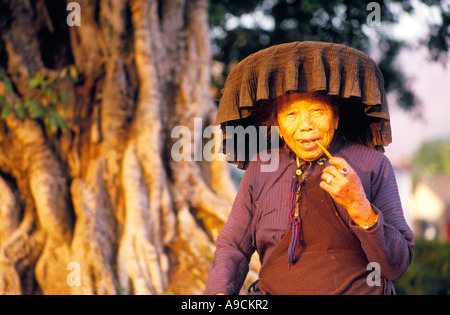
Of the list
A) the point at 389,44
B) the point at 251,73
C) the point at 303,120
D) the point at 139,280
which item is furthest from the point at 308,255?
the point at 389,44

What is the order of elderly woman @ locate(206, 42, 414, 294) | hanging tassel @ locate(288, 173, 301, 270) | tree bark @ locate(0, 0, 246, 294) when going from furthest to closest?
tree bark @ locate(0, 0, 246, 294) → hanging tassel @ locate(288, 173, 301, 270) → elderly woman @ locate(206, 42, 414, 294)

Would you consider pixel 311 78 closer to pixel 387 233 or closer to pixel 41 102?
pixel 387 233

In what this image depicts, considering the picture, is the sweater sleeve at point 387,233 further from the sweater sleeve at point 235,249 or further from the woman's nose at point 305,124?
the sweater sleeve at point 235,249

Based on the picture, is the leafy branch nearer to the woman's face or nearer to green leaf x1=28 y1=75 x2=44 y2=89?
green leaf x1=28 y1=75 x2=44 y2=89

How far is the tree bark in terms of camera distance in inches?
182

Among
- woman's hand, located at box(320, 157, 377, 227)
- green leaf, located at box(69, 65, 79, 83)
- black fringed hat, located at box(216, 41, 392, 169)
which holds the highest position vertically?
green leaf, located at box(69, 65, 79, 83)

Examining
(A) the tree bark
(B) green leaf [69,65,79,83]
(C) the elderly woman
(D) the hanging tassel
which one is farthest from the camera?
(B) green leaf [69,65,79,83]

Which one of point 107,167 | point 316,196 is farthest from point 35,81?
point 316,196

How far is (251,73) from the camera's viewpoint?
87.2 inches

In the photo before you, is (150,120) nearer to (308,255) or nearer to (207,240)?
(207,240)

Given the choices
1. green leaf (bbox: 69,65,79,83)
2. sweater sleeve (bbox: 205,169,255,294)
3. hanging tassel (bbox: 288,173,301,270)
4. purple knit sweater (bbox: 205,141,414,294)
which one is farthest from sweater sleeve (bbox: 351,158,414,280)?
green leaf (bbox: 69,65,79,83)

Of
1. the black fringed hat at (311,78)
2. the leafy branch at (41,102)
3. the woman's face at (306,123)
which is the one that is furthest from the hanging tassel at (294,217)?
the leafy branch at (41,102)

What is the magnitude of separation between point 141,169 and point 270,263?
3.07m

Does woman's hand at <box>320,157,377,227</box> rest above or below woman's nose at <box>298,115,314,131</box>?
below
